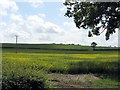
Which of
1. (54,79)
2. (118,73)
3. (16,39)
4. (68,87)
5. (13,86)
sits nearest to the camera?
(13,86)

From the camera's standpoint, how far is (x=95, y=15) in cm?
3769

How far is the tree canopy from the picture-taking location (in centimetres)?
3725

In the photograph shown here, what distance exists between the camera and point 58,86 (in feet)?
85.0

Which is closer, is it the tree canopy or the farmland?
the farmland

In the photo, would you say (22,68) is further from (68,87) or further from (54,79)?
(54,79)

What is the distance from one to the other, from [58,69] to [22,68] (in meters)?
13.5

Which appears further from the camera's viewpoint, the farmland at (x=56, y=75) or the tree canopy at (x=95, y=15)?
the tree canopy at (x=95, y=15)

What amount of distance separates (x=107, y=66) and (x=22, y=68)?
16288mm

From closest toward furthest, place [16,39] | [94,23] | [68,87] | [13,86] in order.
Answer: [13,86]
[68,87]
[94,23]
[16,39]

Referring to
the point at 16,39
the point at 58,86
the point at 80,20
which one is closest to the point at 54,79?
the point at 58,86

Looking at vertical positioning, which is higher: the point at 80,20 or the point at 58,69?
the point at 80,20

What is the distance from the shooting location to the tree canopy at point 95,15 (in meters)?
37.2

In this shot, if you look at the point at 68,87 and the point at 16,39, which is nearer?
the point at 68,87

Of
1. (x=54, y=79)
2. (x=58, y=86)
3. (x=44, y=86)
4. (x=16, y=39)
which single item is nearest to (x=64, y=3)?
(x=54, y=79)
